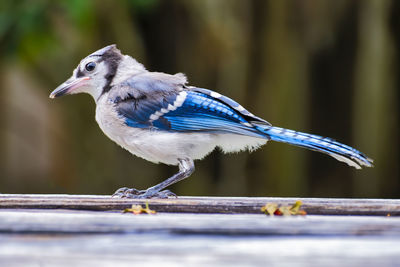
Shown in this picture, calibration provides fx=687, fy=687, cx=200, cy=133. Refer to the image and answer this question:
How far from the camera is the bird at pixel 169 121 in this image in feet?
11.1

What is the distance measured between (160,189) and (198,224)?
4.29ft

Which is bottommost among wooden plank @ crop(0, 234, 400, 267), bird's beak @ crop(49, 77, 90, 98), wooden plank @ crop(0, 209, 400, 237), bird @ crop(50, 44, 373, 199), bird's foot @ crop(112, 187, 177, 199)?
wooden plank @ crop(0, 234, 400, 267)

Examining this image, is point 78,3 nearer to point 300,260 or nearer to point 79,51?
point 79,51

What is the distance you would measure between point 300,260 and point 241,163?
590 cm

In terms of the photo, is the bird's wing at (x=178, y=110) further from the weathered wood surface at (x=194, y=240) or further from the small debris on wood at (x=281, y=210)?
the weathered wood surface at (x=194, y=240)

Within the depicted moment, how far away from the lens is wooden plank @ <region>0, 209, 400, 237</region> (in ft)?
6.23

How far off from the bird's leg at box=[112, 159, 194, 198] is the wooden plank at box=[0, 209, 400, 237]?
86 centimetres

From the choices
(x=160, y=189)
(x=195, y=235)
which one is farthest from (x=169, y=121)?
(x=195, y=235)

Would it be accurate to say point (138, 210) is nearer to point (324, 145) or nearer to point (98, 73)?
point (324, 145)

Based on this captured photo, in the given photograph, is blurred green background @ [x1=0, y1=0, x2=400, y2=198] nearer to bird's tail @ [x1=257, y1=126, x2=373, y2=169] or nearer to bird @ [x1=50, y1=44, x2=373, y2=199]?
bird @ [x1=50, y1=44, x2=373, y2=199]

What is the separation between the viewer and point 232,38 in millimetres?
7277

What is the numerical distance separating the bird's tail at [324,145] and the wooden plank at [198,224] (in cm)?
81

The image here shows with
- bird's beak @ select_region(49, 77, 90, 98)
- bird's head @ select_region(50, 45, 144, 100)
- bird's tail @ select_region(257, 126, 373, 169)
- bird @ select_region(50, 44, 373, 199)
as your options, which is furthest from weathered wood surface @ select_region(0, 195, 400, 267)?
bird's head @ select_region(50, 45, 144, 100)

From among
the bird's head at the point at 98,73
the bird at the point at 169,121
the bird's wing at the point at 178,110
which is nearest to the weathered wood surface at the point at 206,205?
the bird at the point at 169,121
